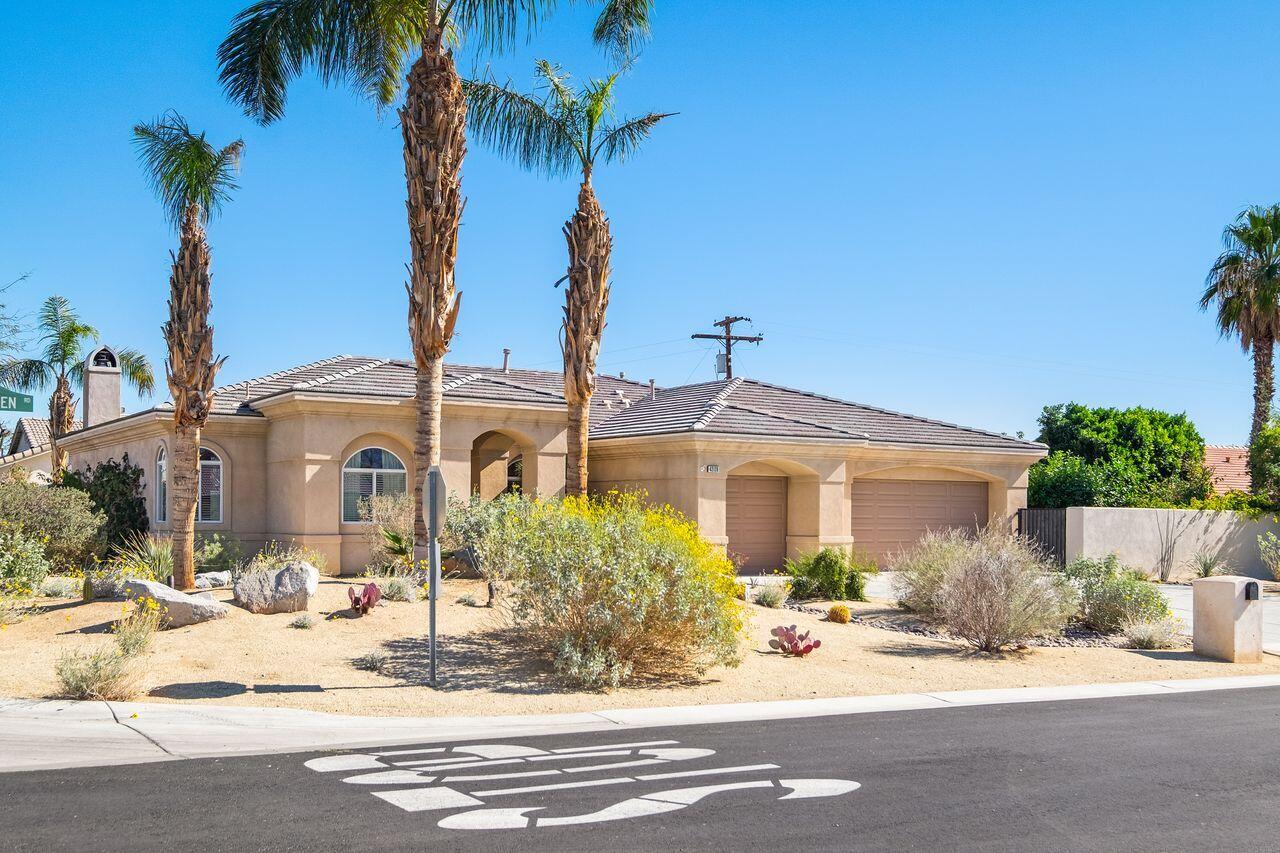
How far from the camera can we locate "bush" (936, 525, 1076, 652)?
15.9m

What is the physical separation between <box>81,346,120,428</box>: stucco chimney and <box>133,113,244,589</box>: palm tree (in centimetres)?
1266

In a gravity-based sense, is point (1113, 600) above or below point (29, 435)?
below

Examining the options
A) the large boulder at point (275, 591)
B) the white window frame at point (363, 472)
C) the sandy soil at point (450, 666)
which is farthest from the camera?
the white window frame at point (363, 472)

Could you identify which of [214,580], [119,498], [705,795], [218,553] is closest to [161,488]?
[119,498]

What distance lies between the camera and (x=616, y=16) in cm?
2014

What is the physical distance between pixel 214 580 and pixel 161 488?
6541mm

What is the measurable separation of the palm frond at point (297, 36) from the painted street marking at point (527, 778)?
1296cm

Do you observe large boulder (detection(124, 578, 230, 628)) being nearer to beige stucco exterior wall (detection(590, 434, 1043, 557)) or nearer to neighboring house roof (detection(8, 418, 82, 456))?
beige stucco exterior wall (detection(590, 434, 1043, 557))

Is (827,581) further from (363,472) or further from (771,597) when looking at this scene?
(363,472)

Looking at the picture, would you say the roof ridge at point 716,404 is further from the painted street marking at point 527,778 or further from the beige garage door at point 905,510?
the painted street marking at point 527,778

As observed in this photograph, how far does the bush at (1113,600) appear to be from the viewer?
59.6 feet

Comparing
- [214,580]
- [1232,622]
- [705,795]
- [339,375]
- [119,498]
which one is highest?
[339,375]

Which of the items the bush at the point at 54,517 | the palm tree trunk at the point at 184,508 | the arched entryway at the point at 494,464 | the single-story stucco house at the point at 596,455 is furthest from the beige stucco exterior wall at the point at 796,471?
the bush at the point at 54,517

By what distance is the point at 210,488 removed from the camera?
23.6 m
